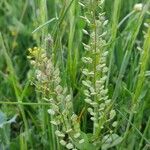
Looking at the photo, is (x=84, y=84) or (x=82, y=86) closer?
(x=84, y=84)

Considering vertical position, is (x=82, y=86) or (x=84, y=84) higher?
(x=84, y=84)

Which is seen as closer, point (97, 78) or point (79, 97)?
point (97, 78)

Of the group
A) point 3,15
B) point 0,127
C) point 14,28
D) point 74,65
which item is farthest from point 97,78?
point 3,15

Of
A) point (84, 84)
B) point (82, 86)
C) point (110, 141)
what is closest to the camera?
point (84, 84)

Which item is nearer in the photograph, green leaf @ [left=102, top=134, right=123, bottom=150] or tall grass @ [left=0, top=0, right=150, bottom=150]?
tall grass @ [left=0, top=0, right=150, bottom=150]

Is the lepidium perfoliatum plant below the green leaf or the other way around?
the other way around

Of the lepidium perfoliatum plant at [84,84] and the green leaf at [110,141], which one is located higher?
the lepidium perfoliatum plant at [84,84]

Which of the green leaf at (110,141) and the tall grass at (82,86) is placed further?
the green leaf at (110,141)

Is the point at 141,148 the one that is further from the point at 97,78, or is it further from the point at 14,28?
the point at 14,28
